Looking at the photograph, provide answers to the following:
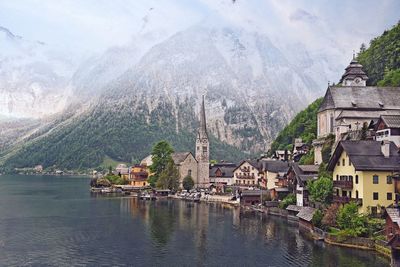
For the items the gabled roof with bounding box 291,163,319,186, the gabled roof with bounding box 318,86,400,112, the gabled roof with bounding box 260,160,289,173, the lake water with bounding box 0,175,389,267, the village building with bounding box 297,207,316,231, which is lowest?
the lake water with bounding box 0,175,389,267

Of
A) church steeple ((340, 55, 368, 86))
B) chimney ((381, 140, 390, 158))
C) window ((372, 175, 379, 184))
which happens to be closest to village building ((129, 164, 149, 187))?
church steeple ((340, 55, 368, 86))

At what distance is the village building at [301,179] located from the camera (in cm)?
7931

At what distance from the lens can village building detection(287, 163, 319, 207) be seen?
79.3 meters

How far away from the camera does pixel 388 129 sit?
216ft

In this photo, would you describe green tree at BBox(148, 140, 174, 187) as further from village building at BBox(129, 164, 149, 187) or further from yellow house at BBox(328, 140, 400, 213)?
yellow house at BBox(328, 140, 400, 213)

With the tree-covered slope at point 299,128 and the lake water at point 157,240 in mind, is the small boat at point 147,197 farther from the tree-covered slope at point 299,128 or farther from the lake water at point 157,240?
the tree-covered slope at point 299,128

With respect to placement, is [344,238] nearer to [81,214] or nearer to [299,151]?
[81,214]

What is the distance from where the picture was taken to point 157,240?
60500mm

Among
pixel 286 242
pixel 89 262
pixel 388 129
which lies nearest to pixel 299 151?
pixel 388 129

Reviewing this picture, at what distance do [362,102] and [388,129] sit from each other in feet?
92.3

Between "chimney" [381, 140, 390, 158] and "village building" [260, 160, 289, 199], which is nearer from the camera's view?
"chimney" [381, 140, 390, 158]

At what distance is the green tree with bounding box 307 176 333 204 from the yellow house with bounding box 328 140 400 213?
9.12ft

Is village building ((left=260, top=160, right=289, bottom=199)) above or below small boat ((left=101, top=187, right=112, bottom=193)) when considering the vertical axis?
above

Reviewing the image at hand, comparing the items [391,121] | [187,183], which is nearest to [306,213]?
[391,121]
